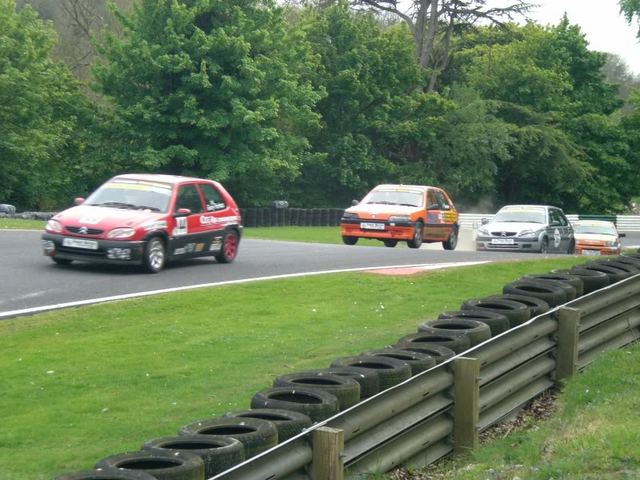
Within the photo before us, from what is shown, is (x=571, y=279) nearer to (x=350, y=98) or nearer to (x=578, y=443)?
(x=578, y=443)

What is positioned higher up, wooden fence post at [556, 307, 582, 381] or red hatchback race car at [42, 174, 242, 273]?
red hatchback race car at [42, 174, 242, 273]

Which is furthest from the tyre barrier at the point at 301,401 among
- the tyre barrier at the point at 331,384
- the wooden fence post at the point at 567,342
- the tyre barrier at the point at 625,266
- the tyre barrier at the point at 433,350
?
the tyre barrier at the point at 625,266

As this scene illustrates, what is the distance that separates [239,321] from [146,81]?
33.4 meters

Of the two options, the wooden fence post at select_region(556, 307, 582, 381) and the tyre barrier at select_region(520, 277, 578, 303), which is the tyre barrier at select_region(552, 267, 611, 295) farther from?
the wooden fence post at select_region(556, 307, 582, 381)

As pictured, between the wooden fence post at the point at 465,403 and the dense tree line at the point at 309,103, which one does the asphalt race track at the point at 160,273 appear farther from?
the dense tree line at the point at 309,103

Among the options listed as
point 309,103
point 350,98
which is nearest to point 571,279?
point 309,103

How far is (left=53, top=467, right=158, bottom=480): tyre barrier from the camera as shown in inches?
188

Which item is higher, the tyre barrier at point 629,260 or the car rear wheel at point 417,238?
the tyre barrier at point 629,260

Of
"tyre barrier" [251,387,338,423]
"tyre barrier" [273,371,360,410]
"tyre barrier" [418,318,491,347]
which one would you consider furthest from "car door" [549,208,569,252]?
"tyre barrier" [251,387,338,423]

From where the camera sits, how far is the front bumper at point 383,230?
90.8 feet

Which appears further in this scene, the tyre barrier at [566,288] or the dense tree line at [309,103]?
the dense tree line at [309,103]

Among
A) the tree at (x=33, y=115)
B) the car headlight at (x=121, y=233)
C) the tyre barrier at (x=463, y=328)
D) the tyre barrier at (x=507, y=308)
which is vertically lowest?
the tyre barrier at (x=463, y=328)

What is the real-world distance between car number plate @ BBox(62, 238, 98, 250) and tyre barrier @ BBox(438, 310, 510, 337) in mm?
7869

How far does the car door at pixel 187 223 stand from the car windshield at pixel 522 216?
14.3 m
